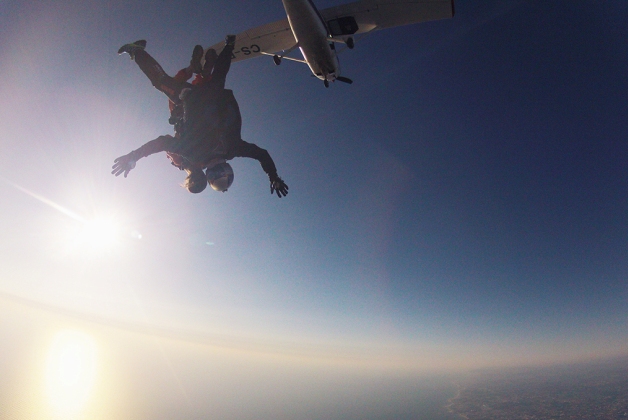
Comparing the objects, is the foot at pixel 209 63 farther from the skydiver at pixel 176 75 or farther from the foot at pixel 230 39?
the foot at pixel 230 39

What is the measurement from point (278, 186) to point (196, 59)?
2.11 meters

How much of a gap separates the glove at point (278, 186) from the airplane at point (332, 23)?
977 cm

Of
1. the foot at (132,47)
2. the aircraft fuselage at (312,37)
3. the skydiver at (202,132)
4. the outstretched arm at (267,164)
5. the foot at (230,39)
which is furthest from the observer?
the aircraft fuselage at (312,37)

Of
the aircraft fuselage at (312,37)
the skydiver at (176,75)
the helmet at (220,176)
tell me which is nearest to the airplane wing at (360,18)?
the aircraft fuselage at (312,37)

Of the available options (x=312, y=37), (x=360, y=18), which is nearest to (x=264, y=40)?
(x=312, y=37)

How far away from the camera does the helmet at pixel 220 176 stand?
11.4 feet

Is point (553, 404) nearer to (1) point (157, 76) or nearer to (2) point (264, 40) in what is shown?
(2) point (264, 40)

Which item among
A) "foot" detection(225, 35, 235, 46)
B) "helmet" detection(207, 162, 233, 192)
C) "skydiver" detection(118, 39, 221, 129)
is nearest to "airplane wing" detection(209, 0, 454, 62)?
"skydiver" detection(118, 39, 221, 129)

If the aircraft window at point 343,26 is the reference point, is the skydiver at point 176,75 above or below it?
below

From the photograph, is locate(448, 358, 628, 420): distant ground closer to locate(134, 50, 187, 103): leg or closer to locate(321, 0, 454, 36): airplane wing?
locate(321, 0, 454, 36): airplane wing

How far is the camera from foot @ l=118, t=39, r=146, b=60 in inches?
138

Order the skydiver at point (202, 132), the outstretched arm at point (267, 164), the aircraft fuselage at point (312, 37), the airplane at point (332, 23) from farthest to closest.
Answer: the airplane at point (332, 23) → the aircraft fuselage at point (312, 37) → the outstretched arm at point (267, 164) → the skydiver at point (202, 132)

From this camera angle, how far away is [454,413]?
114 metres

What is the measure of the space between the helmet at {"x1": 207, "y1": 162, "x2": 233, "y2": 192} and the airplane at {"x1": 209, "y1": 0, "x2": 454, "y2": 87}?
10.4 metres
